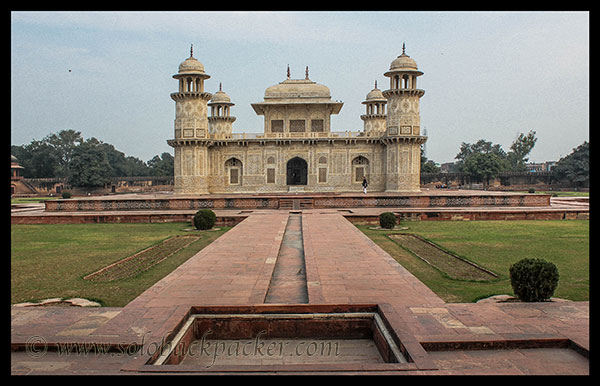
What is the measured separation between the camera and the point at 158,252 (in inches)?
402

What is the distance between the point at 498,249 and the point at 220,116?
3255 centimetres

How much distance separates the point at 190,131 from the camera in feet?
98.3

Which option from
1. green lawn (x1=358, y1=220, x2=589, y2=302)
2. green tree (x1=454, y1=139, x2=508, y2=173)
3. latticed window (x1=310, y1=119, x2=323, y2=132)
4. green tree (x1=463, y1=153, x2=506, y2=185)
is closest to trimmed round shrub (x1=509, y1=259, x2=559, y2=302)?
green lawn (x1=358, y1=220, x2=589, y2=302)

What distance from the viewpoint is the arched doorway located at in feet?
112

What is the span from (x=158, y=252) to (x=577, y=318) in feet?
28.1

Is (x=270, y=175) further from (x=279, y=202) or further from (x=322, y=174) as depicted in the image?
(x=279, y=202)

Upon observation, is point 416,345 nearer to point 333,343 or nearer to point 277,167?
point 333,343

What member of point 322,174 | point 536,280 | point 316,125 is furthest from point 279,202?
point 536,280

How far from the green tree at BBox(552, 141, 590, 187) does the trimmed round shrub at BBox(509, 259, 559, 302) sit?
43.4m

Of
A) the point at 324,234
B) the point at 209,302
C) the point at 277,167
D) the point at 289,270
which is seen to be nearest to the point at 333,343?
the point at 209,302

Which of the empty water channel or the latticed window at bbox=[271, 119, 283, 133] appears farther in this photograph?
the latticed window at bbox=[271, 119, 283, 133]

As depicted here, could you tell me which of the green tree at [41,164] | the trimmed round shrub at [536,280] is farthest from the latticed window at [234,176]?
the green tree at [41,164]

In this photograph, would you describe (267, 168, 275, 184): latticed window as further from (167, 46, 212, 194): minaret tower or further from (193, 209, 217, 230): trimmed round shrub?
(193, 209, 217, 230): trimmed round shrub
